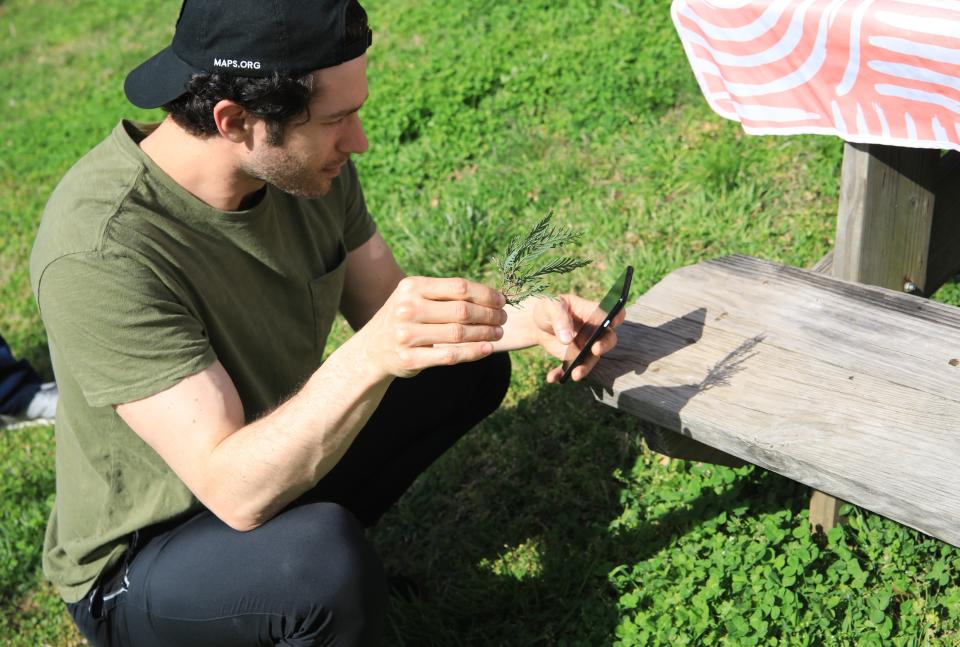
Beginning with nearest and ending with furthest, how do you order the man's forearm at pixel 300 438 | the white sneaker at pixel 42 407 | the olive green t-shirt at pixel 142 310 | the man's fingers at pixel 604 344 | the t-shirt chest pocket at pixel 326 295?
the man's forearm at pixel 300 438 < the olive green t-shirt at pixel 142 310 < the man's fingers at pixel 604 344 < the t-shirt chest pocket at pixel 326 295 < the white sneaker at pixel 42 407

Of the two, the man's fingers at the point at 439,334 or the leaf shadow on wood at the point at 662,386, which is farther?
the leaf shadow on wood at the point at 662,386

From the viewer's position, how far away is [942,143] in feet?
7.13

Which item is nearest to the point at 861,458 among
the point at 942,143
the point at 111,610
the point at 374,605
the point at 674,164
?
the point at 942,143

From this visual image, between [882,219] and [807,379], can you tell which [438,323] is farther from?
[882,219]

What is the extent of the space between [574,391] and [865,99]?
157 cm

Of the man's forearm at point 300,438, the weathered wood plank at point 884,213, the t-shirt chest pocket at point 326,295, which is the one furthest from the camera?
the t-shirt chest pocket at point 326,295

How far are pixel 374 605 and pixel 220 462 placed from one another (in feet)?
1.65

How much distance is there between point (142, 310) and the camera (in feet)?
6.98

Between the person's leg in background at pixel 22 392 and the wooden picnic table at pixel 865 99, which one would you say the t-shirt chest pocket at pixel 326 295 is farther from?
the person's leg in background at pixel 22 392

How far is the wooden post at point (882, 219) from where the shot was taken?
254 cm

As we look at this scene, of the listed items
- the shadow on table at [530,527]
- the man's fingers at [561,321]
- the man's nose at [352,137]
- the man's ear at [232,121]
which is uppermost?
the man's ear at [232,121]

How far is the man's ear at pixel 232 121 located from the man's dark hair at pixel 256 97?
0.05 ft

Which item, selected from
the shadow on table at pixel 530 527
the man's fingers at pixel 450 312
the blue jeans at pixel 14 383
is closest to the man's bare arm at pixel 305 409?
the man's fingers at pixel 450 312

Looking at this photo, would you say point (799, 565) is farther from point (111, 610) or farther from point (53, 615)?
point (53, 615)
